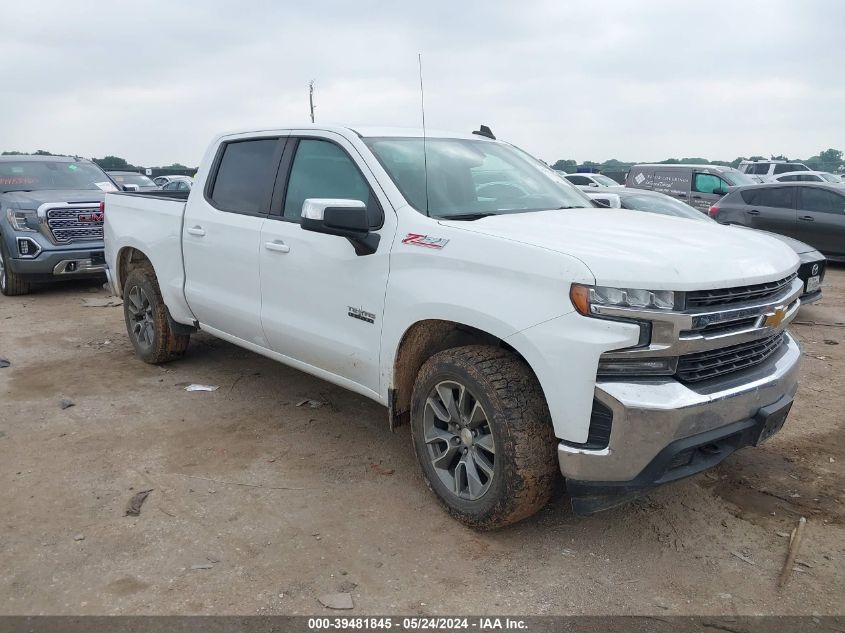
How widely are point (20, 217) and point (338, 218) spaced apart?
7.28 metres

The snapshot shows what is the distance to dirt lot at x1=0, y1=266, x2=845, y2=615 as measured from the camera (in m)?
2.86

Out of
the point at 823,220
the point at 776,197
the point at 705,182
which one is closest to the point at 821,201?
the point at 823,220

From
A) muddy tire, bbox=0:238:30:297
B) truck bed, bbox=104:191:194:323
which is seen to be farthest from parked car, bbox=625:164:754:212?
muddy tire, bbox=0:238:30:297

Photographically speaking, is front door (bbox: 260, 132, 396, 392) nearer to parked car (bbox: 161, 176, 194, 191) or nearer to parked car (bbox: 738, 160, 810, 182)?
parked car (bbox: 161, 176, 194, 191)

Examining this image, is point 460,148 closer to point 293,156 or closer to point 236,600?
point 293,156

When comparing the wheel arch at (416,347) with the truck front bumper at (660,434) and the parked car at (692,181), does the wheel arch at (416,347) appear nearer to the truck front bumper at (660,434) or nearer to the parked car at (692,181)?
the truck front bumper at (660,434)

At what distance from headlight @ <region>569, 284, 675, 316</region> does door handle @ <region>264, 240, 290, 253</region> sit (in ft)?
6.63

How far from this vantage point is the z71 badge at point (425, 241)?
10.8ft

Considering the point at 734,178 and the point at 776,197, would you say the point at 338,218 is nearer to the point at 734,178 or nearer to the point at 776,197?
the point at 776,197

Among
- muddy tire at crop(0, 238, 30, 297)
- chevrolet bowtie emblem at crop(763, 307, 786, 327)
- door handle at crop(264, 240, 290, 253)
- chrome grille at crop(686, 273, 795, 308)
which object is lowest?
muddy tire at crop(0, 238, 30, 297)

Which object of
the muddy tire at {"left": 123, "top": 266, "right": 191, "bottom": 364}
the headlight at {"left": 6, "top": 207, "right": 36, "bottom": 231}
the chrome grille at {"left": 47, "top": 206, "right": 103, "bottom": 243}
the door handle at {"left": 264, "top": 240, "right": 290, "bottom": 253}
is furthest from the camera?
the chrome grille at {"left": 47, "top": 206, "right": 103, "bottom": 243}

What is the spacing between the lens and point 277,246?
419 centimetres

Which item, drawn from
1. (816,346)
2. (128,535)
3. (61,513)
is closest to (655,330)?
(128,535)

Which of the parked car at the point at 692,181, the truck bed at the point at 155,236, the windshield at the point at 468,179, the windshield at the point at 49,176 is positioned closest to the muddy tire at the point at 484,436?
the windshield at the point at 468,179
